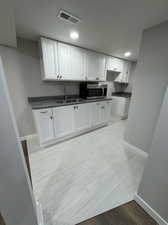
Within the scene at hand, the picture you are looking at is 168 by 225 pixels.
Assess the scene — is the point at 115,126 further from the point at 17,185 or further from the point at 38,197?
the point at 17,185

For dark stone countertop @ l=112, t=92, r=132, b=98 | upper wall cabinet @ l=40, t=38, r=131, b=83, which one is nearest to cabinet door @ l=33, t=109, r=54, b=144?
upper wall cabinet @ l=40, t=38, r=131, b=83

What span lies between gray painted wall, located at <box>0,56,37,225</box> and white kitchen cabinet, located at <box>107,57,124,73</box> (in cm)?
340

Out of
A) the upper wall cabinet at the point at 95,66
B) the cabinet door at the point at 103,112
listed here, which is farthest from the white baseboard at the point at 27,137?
the upper wall cabinet at the point at 95,66

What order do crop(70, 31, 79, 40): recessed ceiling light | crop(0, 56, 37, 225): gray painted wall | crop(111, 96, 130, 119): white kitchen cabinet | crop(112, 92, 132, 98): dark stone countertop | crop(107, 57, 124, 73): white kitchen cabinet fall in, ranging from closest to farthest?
crop(0, 56, 37, 225): gray painted wall < crop(70, 31, 79, 40): recessed ceiling light < crop(107, 57, 124, 73): white kitchen cabinet < crop(111, 96, 130, 119): white kitchen cabinet < crop(112, 92, 132, 98): dark stone countertop

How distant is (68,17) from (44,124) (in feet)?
6.25

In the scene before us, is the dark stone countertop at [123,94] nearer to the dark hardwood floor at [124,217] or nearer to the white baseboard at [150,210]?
the white baseboard at [150,210]

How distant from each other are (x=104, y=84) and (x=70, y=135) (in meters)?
2.51

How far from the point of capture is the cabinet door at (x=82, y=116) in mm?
2666

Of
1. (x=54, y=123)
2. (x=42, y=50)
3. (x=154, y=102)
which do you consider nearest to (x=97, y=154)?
(x=54, y=123)

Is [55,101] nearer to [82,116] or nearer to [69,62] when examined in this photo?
[82,116]

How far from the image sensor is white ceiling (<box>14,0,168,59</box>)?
1234 mm

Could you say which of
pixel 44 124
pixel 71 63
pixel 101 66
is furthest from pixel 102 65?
pixel 44 124

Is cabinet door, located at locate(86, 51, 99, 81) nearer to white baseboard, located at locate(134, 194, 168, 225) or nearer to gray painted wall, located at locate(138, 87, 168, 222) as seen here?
gray painted wall, located at locate(138, 87, 168, 222)

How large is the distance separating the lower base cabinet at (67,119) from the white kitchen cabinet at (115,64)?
4.00ft
